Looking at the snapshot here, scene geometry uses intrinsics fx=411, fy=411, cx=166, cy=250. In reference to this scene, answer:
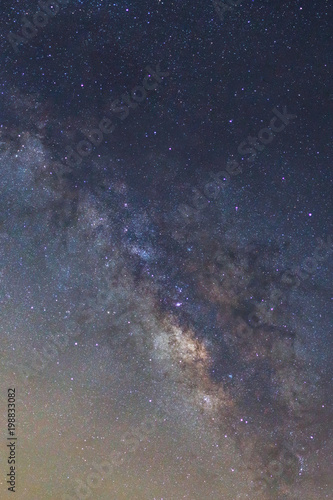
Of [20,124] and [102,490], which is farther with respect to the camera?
[102,490]

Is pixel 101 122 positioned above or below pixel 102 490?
above

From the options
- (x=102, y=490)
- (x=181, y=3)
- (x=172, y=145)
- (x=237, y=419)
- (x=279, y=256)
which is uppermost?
(x=181, y=3)

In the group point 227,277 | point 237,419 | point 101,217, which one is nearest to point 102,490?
point 237,419

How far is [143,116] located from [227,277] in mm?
3465

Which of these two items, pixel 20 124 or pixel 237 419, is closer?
pixel 20 124

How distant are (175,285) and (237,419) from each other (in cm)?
295

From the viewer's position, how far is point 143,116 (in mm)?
7789

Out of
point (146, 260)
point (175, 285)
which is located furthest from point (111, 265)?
point (175, 285)

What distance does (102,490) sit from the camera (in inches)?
322

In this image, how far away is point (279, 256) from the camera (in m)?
7.96

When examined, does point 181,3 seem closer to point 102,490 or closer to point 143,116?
point 143,116

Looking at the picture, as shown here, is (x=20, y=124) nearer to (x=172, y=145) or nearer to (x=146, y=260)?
(x=172, y=145)

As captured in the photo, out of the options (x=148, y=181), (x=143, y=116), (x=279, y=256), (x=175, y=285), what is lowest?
(x=175, y=285)

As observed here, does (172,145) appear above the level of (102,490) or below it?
above
